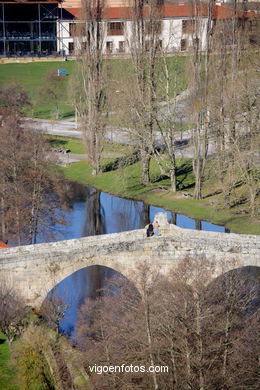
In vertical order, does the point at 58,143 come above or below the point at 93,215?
above

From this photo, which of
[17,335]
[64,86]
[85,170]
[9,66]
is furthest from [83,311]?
[9,66]

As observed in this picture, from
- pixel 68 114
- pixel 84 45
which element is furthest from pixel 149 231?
pixel 68 114

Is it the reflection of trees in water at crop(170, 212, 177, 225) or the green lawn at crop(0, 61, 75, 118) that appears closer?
the reflection of trees in water at crop(170, 212, 177, 225)

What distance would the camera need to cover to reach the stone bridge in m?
31.8

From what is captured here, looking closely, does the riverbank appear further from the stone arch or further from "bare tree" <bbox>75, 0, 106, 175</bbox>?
the stone arch

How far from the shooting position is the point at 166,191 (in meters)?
53.2

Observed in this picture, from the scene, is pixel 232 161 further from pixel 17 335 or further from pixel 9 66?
pixel 9 66

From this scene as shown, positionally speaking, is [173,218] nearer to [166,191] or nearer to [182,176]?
[166,191]

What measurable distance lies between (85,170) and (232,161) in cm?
1545

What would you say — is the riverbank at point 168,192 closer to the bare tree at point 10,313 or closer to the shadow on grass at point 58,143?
the shadow on grass at point 58,143

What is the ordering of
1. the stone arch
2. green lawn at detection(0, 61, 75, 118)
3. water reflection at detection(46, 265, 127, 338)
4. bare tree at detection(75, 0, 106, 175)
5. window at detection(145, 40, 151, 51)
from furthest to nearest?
green lawn at detection(0, 61, 75, 118) → bare tree at detection(75, 0, 106, 175) → window at detection(145, 40, 151, 51) → water reflection at detection(46, 265, 127, 338) → the stone arch

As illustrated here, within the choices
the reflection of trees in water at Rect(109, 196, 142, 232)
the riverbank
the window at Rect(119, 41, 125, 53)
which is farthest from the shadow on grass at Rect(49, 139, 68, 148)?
the window at Rect(119, 41, 125, 53)

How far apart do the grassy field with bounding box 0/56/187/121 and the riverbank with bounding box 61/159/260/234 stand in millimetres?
5561

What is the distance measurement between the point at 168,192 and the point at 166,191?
0.29 metres
